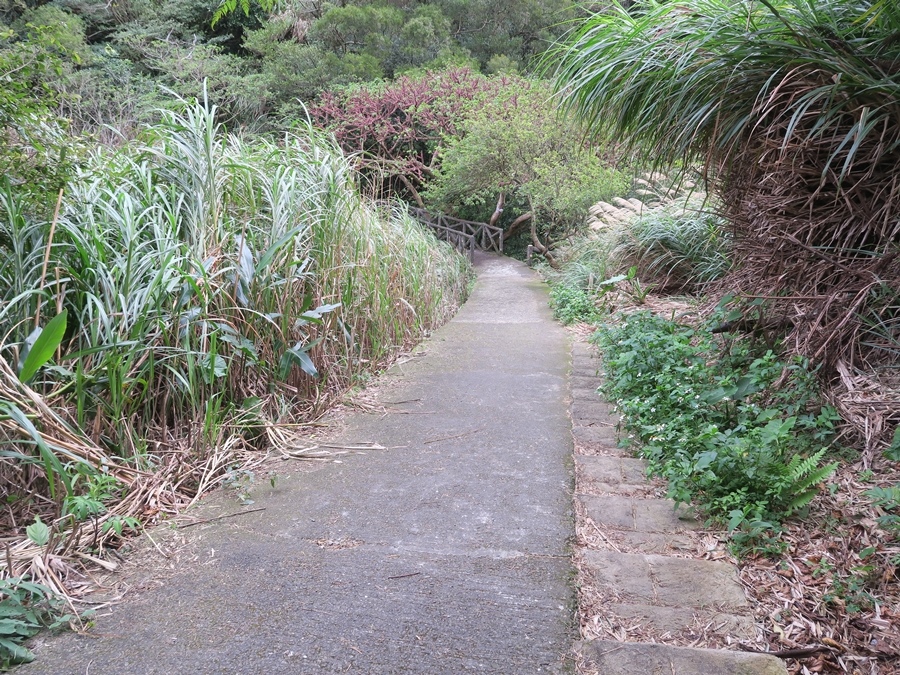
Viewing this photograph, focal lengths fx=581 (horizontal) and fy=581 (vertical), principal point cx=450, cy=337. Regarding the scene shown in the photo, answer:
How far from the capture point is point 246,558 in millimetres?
1652

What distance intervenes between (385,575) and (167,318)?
126cm

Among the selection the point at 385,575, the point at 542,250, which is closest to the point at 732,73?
the point at 385,575

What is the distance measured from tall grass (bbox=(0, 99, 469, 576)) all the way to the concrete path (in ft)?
1.12

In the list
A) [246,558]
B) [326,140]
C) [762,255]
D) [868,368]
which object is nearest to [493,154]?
[326,140]

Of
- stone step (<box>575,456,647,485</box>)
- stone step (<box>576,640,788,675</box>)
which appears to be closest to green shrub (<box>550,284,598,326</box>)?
stone step (<box>575,456,647,485</box>)

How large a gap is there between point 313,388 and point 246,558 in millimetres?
1335

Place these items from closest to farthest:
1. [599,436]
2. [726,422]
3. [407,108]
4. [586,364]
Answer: [726,422]
[599,436]
[586,364]
[407,108]

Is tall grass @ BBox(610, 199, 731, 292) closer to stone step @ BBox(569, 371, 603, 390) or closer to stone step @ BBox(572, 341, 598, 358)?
stone step @ BBox(572, 341, 598, 358)

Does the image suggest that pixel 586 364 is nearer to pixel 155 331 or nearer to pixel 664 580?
pixel 664 580

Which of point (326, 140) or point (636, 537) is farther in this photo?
point (326, 140)

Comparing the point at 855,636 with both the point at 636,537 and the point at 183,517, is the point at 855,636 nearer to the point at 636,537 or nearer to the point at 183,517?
the point at 636,537

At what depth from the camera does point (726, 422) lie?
7.55 ft

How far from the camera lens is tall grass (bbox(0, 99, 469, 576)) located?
1775 mm

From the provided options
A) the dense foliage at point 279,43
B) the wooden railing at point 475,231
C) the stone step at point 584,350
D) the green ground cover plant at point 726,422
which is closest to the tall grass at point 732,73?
the green ground cover plant at point 726,422
